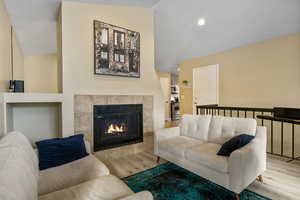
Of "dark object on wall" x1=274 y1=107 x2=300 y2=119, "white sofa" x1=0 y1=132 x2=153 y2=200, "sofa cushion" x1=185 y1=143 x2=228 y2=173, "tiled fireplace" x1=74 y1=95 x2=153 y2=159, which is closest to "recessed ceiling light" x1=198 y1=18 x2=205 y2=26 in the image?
"tiled fireplace" x1=74 y1=95 x2=153 y2=159

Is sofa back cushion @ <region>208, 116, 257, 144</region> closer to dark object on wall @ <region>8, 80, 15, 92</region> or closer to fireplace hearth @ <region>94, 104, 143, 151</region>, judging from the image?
fireplace hearth @ <region>94, 104, 143, 151</region>

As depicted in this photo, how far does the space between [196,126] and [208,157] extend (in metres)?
0.90

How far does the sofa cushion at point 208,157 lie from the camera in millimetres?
1774

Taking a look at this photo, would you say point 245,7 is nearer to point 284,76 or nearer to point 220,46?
point 220,46

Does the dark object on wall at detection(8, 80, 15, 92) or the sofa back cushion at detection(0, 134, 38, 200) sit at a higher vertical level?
the dark object on wall at detection(8, 80, 15, 92)

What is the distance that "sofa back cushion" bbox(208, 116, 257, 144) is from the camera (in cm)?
216

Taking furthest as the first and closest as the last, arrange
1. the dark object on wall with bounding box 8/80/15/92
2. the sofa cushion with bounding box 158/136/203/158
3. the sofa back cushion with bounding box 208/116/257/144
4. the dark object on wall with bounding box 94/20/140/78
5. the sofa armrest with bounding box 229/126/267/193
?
the dark object on wall with bounding box 94/20/140/78 < the dark object on wall with bounding box 8/80/15/92 < the sofa cushion with bounding box 158/136/203/158 < the sofa back cushion with bounding box 208/116/257/144 < the sofa armrest with bounding box 229/126/267/193

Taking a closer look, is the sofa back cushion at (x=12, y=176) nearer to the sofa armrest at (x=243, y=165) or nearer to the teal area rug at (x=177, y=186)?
the teal area rug at (x=177, y=186)

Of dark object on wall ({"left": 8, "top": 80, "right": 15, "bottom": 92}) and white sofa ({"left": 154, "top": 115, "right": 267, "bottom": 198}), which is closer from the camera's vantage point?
white sofa ({"left": 154, "top": 115, "right": 267, "bottom": 198})

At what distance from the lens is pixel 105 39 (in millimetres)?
2928

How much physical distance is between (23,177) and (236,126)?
2495 millimetres

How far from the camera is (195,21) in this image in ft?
12.5

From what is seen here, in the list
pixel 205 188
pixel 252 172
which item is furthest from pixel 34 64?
pixel 252 172

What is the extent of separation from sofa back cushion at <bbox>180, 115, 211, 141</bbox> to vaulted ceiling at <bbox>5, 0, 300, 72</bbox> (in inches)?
97.4
